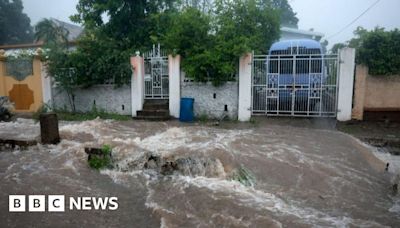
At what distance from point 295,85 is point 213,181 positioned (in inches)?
245

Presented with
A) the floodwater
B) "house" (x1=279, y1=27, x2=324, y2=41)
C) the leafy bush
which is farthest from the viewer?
"house" (x1=279, y1=27, x2=324, y2=41)

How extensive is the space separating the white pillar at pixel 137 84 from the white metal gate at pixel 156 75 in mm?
352

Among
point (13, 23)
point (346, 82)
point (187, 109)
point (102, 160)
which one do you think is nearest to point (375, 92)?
point (346, 82)

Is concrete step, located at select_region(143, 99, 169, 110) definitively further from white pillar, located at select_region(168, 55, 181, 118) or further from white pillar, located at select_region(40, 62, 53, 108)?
white pillar, located at select_region(40, 62, 53, 108)

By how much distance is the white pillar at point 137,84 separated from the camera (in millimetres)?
12156

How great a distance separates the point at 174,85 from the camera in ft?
38.5

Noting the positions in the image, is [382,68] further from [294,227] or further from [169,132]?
[294,227]

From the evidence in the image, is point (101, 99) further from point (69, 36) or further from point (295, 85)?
point (69, 36)

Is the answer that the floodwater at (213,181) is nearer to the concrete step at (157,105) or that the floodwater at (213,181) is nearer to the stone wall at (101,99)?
the concrete step at (157,105)

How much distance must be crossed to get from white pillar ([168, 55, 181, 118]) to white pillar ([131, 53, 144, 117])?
1288 mm

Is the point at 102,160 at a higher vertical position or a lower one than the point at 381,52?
lower

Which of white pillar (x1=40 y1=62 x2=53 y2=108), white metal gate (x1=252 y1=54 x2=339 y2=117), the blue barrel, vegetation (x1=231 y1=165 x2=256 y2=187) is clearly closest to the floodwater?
vegetation (x1=231 y1=165 x2=256 y2=187)

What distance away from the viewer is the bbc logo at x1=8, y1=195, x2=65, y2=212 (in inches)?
180

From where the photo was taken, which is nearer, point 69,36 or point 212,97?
point 212,97
